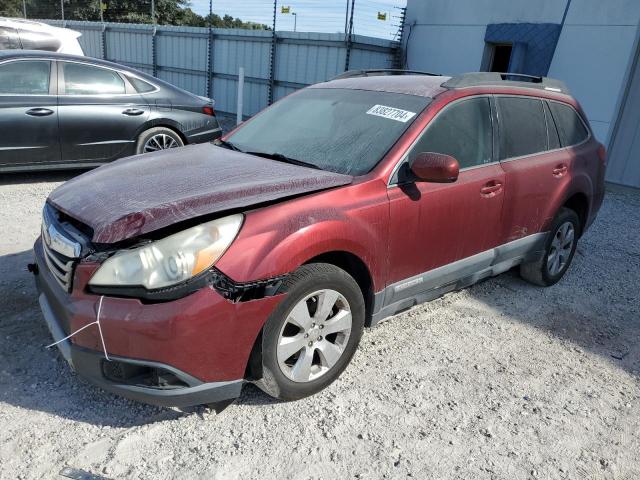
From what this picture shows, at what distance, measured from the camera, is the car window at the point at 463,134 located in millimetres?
3168

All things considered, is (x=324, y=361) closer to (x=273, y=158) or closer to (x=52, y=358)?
(x=273, y=158)

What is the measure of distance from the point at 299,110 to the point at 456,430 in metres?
2.34

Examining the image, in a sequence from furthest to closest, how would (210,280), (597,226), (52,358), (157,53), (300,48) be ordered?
(157,53)
(300,48)
(597,226)
(52,358)
(210,280)

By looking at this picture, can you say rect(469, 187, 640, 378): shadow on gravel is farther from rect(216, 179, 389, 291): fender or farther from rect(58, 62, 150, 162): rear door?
rect(58, 62, 150, 162): rear door

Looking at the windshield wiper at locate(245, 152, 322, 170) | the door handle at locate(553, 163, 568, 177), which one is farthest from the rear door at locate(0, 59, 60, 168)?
the door handle at locate(553, 163, 568, 177)

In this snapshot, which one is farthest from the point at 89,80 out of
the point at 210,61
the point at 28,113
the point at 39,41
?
the point at 210,61

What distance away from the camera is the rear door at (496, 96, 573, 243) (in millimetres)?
3715

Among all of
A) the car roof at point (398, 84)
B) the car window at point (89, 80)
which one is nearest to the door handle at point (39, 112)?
the car window at point (89, 80)

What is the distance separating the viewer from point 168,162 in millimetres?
3150

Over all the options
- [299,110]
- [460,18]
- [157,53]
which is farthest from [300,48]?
[299,110]

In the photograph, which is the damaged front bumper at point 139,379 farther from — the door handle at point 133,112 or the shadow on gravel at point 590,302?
the door handle at point 133,112

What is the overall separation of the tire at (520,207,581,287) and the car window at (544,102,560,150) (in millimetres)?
562

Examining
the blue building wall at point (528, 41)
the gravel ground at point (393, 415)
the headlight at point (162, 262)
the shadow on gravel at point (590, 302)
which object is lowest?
the shadow on gravel at point (590, 302)

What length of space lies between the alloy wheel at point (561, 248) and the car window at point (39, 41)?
330 inches
